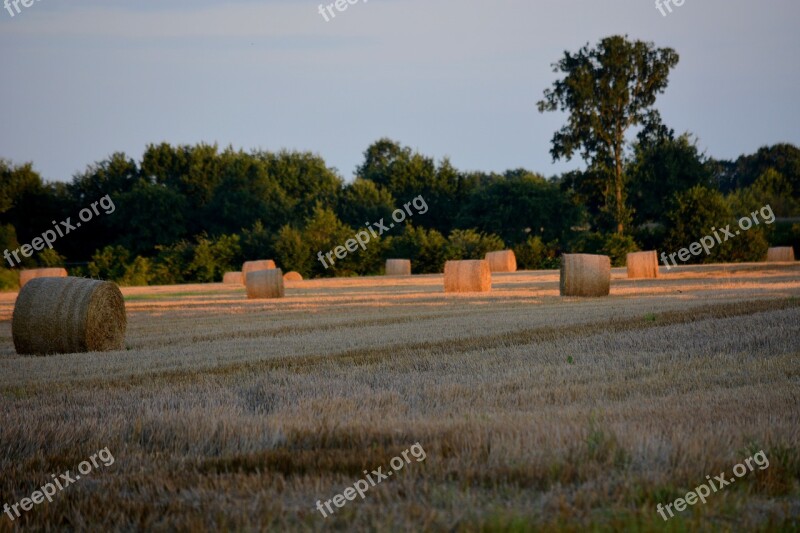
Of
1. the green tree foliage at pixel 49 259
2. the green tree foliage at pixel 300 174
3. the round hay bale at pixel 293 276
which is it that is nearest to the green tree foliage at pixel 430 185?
the green tree foliage at pixel 300 174

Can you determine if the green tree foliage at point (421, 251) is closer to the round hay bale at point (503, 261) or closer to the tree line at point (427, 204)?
the tree line at point (427, 204)

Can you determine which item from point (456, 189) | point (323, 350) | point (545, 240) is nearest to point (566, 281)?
point (323, 350)

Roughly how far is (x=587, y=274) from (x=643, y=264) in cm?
1082

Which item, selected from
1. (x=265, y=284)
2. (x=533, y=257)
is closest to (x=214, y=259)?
(x=533, y=257)

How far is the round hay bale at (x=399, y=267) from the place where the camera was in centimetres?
4569

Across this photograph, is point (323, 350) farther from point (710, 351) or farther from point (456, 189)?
point (456, 189)

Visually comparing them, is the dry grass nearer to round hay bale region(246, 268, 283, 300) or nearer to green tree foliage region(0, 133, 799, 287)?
round hay bale region(246, 268, 283, 300)

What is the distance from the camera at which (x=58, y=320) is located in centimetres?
1342

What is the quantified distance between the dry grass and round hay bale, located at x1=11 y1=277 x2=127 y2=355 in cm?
50

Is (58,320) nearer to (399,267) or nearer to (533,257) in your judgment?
(399,267)

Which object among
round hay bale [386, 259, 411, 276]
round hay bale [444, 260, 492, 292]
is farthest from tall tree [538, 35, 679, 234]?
round hay bale [444, 260, 492, 292]

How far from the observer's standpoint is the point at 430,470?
482cm

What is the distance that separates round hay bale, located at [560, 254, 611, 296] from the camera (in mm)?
22609

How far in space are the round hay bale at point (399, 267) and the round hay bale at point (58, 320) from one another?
105 feet
